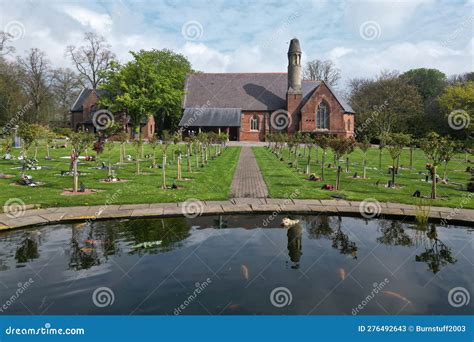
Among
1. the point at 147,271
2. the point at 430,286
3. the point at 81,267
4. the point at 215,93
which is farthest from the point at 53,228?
the point at 215,93

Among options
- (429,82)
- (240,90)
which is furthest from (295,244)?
(429,82)

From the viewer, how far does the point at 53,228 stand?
995 centimetres

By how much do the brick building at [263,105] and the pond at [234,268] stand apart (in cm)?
4782

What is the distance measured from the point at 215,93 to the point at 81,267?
57.3 m

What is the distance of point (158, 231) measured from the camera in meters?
9.83

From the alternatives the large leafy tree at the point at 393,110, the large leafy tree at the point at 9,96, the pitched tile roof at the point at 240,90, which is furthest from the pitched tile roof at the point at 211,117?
the large leafy tree at the point at 9,96

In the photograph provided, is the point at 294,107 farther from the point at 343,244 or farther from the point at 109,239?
the point at 109,239

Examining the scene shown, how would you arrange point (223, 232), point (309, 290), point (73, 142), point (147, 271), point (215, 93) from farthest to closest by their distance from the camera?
1. point (215, 93)
2. point (73, 142)
3. point (223, 232)
4. point (147, 271)
5. point (309, 290)

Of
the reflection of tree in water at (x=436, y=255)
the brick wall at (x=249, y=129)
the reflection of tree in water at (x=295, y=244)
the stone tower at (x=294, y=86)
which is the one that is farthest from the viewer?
the brick wall at (x=249, y=129)

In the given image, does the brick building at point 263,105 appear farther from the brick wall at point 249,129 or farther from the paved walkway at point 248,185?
the paved walkway at point 248,185

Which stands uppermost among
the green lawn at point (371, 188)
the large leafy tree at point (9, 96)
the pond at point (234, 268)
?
the large leafy tree at point (9, 96)

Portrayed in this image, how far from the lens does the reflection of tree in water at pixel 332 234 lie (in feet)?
28.8

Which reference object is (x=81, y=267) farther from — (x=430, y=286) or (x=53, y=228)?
(x=430, y=286)

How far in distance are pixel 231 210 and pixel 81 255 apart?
5.03 meters
